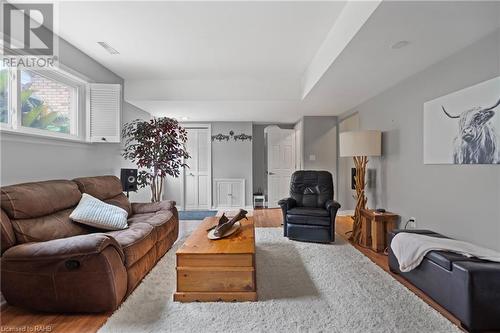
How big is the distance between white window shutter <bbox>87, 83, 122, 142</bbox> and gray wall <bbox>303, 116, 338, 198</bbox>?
3.75 m

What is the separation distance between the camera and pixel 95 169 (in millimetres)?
3607

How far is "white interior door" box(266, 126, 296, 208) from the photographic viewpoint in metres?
6.34

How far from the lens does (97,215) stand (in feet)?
8.36

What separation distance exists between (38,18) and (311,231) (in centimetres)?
385

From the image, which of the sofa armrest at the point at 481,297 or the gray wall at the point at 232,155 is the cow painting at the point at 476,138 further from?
the gray wall at the point at 232,155

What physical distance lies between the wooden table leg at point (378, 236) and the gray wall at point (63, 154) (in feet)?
12.5

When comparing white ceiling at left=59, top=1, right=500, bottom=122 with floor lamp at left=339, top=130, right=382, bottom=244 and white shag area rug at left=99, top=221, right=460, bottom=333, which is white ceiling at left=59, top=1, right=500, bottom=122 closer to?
floor lamp at left=339, top=130, right=382, bottom=244

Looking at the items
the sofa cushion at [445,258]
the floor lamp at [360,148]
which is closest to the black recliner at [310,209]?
the floor lamp at [360,148]

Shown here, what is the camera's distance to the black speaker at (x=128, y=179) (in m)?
3.82

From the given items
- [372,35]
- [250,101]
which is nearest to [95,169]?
[250,101]

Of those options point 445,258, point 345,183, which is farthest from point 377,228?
point 345,183

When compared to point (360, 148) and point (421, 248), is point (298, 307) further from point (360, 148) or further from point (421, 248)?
point (360, 148)

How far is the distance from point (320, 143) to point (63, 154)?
15.3 ft

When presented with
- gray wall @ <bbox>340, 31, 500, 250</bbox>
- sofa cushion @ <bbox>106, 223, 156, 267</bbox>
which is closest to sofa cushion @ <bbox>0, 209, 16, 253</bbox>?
sofa cushion @ <bbox>106, 223, 156, 267</bbox>
